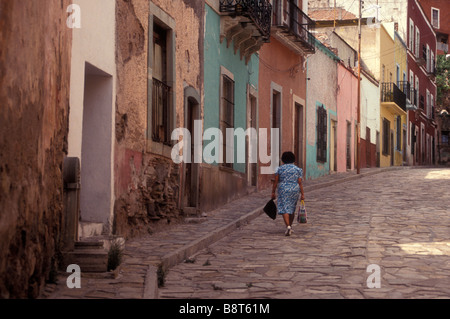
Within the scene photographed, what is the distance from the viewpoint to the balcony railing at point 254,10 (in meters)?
16.2

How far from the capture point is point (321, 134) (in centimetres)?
2639

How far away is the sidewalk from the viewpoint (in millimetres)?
6555

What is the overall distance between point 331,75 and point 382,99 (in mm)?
10154

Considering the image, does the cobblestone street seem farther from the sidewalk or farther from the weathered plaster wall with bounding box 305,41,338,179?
the weathered plaster wall with bounding box 305,41,338,179

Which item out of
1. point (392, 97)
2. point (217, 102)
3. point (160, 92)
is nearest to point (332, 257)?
point (160, 92)

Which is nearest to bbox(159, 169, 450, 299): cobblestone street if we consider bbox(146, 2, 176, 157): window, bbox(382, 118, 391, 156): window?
bbox(146, 2, 176, 157): window

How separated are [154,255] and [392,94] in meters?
30.9

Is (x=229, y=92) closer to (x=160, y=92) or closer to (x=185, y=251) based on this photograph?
(x=160, y=92)

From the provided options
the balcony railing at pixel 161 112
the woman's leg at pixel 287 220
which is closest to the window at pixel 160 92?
the balcony railing at pixel 161 112

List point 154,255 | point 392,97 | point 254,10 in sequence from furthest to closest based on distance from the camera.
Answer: point 392,97 → point 254,10 → point 154,255

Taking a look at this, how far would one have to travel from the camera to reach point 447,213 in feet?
49.3

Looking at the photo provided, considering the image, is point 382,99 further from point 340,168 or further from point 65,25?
point 65,25

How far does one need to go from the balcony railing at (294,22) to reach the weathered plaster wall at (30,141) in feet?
45.6

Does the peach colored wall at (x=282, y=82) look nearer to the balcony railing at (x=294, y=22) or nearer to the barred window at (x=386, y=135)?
the balcony railing at (x=294, y=22)
